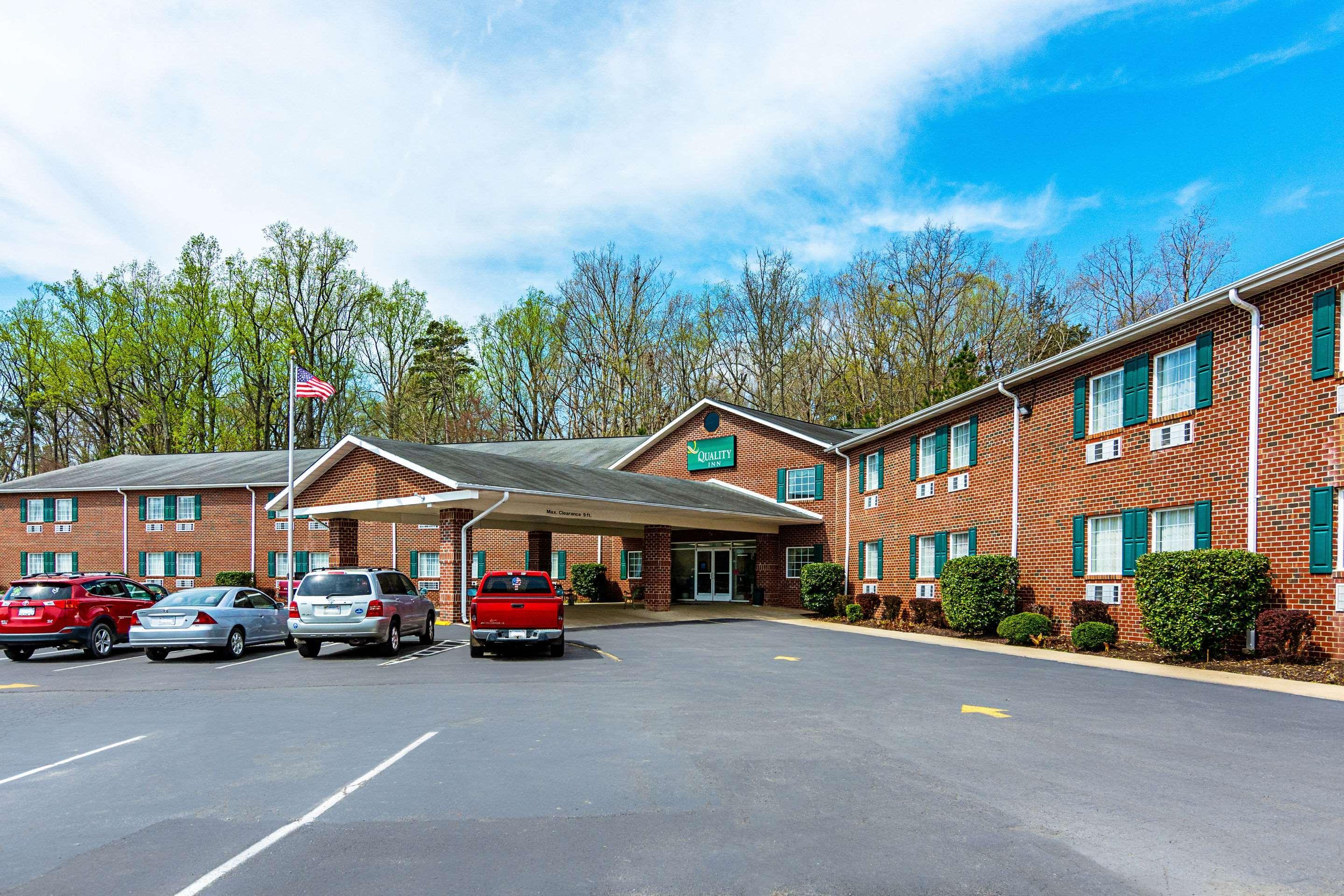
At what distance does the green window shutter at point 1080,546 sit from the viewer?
19.3 metres

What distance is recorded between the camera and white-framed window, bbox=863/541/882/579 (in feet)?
101

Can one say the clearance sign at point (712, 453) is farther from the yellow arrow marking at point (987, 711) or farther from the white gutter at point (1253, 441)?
the yellow arrow marking at point (987, 711)

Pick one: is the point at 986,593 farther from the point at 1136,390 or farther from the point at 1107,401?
the point at 1136,390

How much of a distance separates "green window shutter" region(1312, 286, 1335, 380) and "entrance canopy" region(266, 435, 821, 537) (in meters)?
16.5

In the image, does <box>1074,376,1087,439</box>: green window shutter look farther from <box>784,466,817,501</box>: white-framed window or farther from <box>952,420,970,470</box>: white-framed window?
<box>784,466,817,501</box>: white-framed window

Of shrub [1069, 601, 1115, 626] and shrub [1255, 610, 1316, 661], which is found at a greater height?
shrub [1255, 610, 1316, 661]

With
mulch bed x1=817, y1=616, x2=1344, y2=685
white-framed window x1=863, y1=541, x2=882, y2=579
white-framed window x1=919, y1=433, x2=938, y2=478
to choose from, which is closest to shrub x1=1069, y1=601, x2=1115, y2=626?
mulch bed x1=817, y1=616, x2=1344, y2=685

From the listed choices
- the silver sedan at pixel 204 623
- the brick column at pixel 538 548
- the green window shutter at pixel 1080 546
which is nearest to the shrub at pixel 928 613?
the green window shutter at pixel 1080 546

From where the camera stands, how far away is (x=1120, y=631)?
712 inches

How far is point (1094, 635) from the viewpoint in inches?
694

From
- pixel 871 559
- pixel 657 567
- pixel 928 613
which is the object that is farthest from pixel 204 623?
pixel 871 559

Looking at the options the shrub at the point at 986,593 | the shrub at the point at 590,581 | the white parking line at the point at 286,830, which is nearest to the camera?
the white parking line at the point at 286,830

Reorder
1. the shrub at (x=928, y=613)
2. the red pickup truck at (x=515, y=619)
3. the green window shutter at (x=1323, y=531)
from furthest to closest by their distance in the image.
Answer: the shrub at (x=928, y=613)
the red pickup truck at (x=515, y=619)
the green window shutter at (x=1323, y=531)

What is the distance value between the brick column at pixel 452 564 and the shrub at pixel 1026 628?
1337cm
